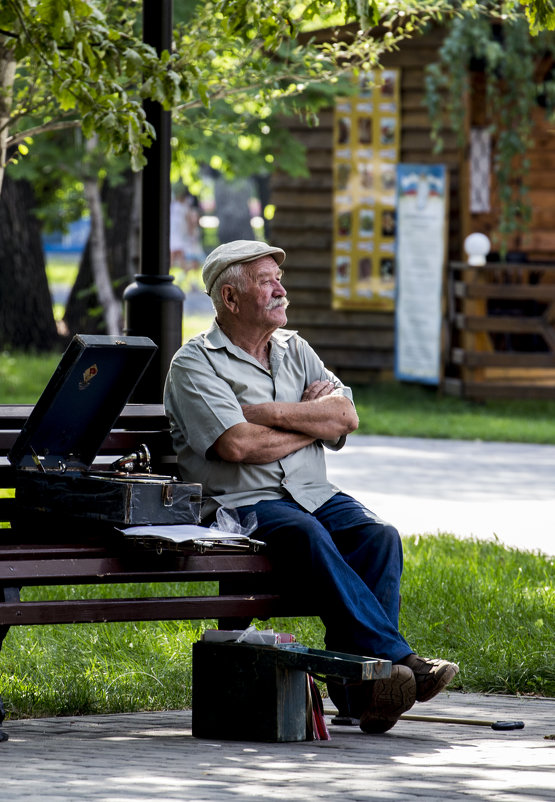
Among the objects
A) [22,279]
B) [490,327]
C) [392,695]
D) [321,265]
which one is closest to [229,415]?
[392,695]

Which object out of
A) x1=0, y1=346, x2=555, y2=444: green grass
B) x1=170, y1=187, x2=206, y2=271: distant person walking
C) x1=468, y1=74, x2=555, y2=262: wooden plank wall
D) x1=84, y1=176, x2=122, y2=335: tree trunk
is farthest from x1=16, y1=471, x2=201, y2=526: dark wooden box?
x1=170, y1=187, x2=206, y2=271: distant person walking

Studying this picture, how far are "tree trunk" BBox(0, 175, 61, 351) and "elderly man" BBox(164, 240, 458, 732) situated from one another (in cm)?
1647

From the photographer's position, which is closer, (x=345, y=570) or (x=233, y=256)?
(x=345, y=570)

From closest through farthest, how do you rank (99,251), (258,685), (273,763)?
(273,763), (258,685), (99,251)

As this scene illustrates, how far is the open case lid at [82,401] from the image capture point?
16.2ft

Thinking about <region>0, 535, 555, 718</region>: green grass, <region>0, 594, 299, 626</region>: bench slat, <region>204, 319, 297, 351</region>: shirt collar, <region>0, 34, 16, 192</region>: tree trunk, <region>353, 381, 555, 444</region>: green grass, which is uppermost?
<region>0, 34, 16, 192</region>: tree trunk

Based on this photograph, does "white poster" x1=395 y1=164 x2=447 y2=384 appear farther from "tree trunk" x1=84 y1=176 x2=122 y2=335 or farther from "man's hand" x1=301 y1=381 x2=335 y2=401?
"man's hand" x1=301 y1=381 x2=335 y2=401

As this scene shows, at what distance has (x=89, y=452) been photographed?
5.29 m

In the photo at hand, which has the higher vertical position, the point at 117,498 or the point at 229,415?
the point at 229,415

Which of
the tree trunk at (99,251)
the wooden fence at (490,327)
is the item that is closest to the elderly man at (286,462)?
the wooden fence at (490,327)

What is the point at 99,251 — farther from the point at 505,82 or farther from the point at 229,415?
the point at 229,415

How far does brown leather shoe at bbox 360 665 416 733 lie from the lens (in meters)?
4.79

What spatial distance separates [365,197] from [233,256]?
12665 millimetres

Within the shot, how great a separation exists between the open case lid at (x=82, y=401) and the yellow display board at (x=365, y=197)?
1285 cm
